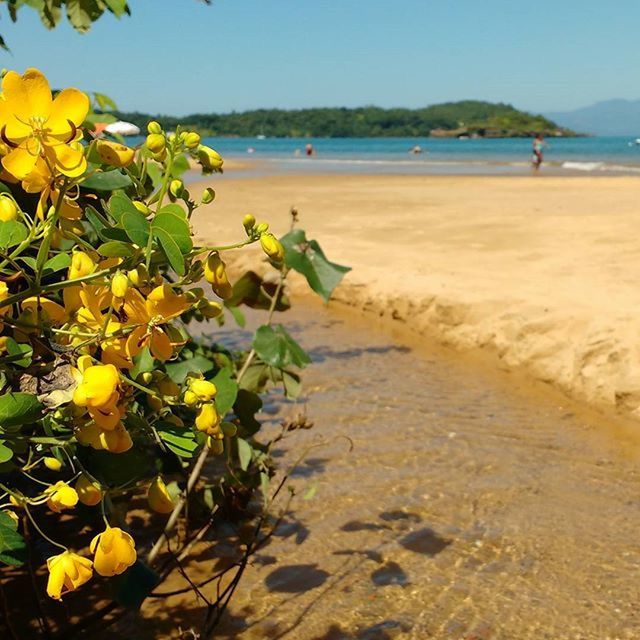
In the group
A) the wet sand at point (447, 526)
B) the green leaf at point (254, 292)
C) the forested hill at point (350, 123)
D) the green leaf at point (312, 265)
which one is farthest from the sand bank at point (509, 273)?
the forested hill at point (350, 123)

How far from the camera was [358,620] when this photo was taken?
2.17 meters

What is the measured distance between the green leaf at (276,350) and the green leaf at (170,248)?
1052 millimetres

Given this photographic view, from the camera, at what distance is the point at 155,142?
3.37ft

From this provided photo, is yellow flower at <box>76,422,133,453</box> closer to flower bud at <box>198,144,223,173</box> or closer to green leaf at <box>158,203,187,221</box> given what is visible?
green leaf at <box>158,203,187,221</box>

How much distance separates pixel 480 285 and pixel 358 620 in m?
3.65

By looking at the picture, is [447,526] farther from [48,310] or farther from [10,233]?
[10,233]

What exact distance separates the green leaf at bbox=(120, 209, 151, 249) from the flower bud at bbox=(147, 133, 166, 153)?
0.16 meters

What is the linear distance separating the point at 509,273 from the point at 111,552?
538cm

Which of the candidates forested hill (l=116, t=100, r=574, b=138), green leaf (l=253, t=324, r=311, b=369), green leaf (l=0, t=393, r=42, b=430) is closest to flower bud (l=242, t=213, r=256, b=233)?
green leaf (l=0, t=393, r=42, b=430)

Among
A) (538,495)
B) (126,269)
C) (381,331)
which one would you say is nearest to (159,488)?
(126,269)

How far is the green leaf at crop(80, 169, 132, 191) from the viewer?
1.11 m

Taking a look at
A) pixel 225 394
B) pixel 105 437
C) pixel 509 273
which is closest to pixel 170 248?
pixel 105 437

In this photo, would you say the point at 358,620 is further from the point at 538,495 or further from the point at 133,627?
the point at 538,495

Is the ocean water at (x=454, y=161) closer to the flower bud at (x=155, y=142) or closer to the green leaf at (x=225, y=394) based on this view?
the green leaf at (x=225, y=394)
